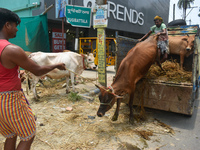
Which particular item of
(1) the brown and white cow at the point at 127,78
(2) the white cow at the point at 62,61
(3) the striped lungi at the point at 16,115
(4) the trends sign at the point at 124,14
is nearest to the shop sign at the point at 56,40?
(4) the trends sign at the point at 124,14

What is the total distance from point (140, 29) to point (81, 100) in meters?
16.3

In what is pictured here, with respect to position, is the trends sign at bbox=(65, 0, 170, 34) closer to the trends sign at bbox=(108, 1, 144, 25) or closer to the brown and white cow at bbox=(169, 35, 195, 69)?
the trends sign at bbox=(108, 1, 144, 25)

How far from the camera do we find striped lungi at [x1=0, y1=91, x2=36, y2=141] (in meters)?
1.67

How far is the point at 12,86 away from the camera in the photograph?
5.65ft

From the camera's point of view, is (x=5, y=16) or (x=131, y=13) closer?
(x=5, y=16)

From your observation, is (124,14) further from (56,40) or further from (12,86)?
(12,86)

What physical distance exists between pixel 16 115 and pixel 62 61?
4171mm

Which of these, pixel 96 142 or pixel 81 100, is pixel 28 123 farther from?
pixel 81 100

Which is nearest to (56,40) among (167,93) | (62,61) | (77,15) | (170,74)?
(77,15)

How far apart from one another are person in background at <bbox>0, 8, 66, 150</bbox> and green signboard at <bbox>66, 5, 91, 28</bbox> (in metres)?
5.08

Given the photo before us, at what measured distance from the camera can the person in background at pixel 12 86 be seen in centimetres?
160

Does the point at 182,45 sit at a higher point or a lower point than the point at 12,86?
higher

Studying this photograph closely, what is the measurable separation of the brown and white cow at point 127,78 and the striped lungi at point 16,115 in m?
1.70

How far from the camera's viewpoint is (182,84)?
12.1 ft
